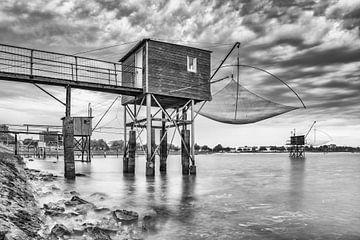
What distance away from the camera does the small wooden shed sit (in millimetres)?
21219

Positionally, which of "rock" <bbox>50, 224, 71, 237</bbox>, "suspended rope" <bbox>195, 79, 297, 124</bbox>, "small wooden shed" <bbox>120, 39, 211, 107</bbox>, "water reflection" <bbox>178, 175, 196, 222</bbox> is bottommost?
A: "water reflection" <bbox>178, 175, 196, 222</bbox>

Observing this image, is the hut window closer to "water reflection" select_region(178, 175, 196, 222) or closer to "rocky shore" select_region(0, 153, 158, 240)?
"water reflection" select_region(178, 175, 196, 222)

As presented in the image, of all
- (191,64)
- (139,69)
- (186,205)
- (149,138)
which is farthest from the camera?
(191,64)

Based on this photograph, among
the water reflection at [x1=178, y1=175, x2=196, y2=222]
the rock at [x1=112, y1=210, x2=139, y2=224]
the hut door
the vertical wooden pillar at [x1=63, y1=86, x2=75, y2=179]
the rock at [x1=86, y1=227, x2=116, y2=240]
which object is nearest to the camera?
the rock at [x1=86, y1=227, x2=116, y2=240]

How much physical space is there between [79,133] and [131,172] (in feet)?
59.3

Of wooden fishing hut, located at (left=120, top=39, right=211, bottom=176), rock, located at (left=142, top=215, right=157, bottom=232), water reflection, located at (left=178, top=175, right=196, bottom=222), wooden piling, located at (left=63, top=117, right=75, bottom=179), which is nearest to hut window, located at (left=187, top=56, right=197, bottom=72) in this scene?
wooden fishing hut, located at (left=120, top=39, right=211, bottom=176)

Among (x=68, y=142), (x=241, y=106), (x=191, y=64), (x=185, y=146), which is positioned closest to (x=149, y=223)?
(x=68, y=142)

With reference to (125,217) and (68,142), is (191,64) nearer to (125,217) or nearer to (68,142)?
(68,142)

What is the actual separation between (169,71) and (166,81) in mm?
776

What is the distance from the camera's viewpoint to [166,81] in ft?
71.2

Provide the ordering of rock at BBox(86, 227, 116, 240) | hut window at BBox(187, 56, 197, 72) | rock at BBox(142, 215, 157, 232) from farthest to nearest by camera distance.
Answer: hut window at BBox(187, 56, 197, 72), rock at BBox(142, 215, 157, 232), rock at BBox(86, 227, 116, 240)

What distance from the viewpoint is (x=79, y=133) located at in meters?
41.2

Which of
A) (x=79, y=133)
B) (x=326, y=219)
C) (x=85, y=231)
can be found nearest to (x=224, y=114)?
(x=326, y=219)

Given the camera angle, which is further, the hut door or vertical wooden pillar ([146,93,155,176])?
the hut door
